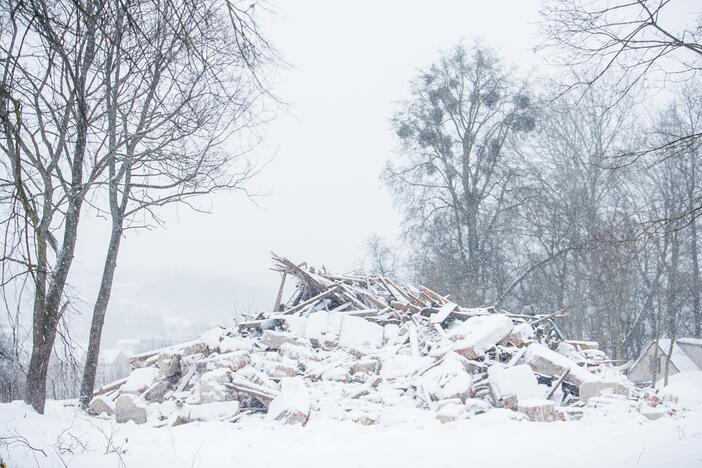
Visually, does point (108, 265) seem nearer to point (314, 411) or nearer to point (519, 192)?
point (314, 411)

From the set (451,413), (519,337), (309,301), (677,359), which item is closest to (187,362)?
(309,301)

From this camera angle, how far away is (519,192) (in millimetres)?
17438

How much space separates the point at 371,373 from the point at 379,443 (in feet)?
8.81

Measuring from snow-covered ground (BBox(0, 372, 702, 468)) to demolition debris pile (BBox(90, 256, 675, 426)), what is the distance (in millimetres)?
347

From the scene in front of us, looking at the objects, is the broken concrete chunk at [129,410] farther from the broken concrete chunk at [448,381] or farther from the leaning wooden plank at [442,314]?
the leaning wooden plank at [442,314]

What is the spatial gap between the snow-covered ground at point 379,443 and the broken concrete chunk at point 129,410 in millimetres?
478

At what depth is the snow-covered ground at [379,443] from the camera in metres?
4.12

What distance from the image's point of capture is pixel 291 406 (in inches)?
239

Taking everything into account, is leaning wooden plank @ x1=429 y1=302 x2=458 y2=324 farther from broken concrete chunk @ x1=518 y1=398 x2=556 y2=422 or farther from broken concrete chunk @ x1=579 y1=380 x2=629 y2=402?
broken concrete chunk @ x1=518 y1=398 x2=556 y2=422

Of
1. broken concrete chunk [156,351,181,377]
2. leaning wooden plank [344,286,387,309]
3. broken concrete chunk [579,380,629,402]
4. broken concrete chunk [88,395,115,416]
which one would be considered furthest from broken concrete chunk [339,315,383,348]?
broken concrete chunk [88,395,115,416]

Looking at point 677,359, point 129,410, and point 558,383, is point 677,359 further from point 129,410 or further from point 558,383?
point 129,410

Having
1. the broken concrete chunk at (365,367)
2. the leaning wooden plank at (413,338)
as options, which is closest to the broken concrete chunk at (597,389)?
the leaning wooden plank at (413,338)

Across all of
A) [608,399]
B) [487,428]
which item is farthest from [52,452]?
[608,399]

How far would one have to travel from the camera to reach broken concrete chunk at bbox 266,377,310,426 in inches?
232
